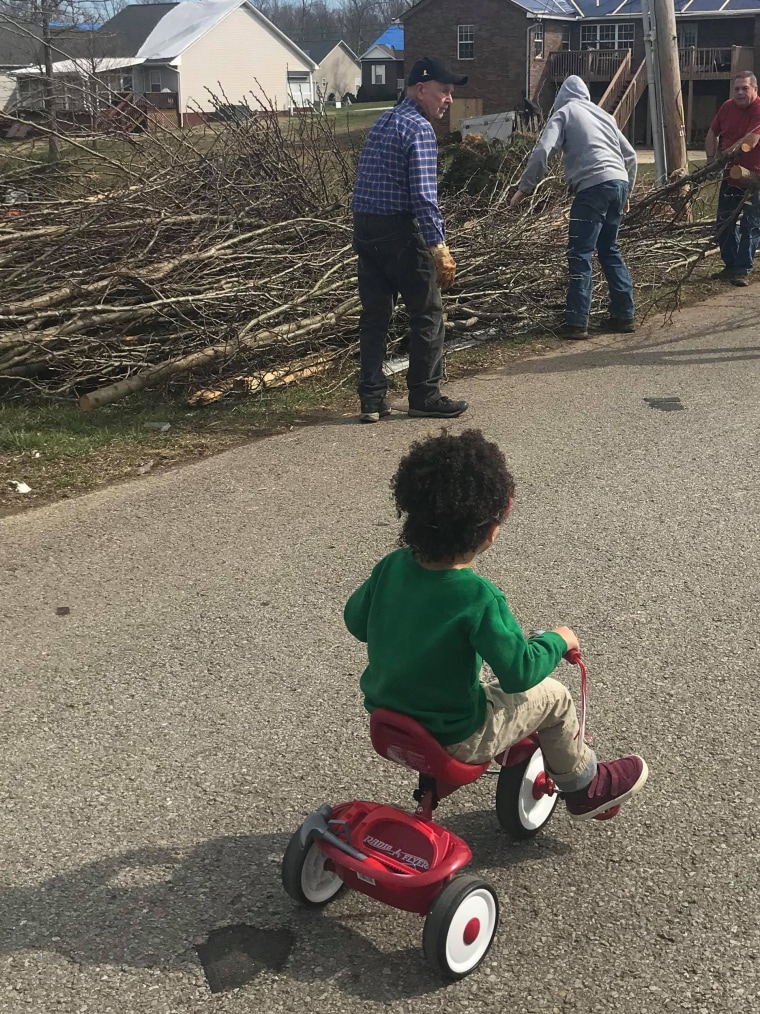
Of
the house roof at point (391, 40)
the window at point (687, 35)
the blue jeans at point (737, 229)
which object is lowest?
the blue jeans at point (737, 229)

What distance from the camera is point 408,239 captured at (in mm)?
6633

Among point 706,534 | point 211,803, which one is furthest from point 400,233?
point 211,803

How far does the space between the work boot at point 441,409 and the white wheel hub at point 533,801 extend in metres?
4.24

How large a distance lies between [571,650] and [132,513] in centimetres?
335

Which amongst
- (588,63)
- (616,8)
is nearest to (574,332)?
(588,63)

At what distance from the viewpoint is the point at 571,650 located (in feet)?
9.07

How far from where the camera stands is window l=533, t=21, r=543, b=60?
44.1 meters

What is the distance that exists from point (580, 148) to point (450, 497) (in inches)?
273

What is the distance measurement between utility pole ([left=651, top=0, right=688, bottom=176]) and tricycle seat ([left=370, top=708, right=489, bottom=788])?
11.3 meters

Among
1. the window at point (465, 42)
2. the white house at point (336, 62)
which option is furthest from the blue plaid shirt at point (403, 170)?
the white house at point (336, 62)

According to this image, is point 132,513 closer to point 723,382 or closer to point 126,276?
point 126,276

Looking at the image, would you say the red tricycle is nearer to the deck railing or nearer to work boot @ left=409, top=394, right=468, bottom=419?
work boot @ left=409, top=394, right=468, bottom=419

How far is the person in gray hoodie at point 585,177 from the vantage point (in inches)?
341

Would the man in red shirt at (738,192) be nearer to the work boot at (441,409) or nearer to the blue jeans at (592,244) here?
the blue jeans at (592,244)
